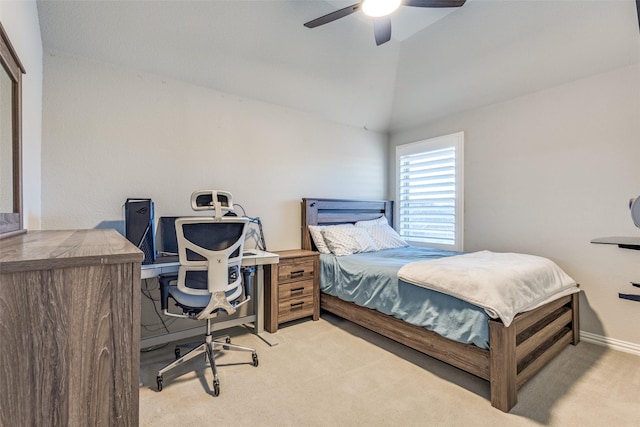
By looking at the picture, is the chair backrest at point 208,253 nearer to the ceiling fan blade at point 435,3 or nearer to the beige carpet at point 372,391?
the beige carpet at point 372,391

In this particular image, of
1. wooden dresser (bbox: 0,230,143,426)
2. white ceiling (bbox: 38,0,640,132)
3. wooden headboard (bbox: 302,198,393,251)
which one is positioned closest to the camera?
wooden dresser (bbox: 0,230,143,426)

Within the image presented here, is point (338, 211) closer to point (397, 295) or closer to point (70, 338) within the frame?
point (397, 295)

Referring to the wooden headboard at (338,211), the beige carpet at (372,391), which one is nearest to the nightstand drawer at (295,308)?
the beige carpet at (372,391)

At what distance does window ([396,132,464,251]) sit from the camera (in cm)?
366

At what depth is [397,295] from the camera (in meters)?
2.35

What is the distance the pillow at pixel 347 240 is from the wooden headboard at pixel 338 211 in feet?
0.67

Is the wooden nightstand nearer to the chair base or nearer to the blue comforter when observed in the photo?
the blue comforter

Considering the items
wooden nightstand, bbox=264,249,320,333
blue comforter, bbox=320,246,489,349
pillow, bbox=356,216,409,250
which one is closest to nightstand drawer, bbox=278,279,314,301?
wooden nightstand, bbox=264,249,320,333

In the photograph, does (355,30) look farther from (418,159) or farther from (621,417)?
(621,417)

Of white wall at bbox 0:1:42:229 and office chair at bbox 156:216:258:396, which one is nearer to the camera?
white wall at bbox 0:1:42:229

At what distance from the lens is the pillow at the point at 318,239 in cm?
340

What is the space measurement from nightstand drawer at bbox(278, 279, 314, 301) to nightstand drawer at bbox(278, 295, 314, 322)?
0.04 metres

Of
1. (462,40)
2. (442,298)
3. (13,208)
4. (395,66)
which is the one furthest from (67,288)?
(395,66)

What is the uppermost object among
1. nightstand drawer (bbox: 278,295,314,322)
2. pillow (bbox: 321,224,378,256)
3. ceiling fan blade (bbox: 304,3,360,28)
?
ceiling fan blade (bbox: 304,3,360,28)
